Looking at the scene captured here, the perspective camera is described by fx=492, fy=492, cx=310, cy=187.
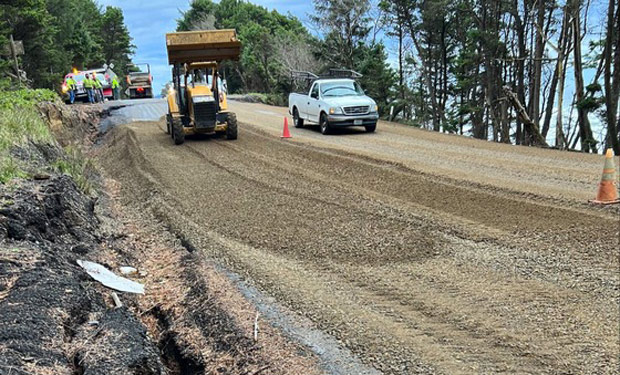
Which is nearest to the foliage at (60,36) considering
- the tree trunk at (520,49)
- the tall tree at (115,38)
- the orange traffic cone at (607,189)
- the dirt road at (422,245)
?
the tall tree at (115,38)

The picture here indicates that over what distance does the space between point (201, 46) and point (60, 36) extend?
162 ft

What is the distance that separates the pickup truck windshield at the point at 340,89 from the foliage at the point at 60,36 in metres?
13.8

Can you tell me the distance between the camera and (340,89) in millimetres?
18297

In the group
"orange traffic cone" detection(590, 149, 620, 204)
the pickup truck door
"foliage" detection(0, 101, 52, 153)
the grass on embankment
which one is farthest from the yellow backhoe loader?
"orange traffic cone" detection(590, 149, 620, 204)

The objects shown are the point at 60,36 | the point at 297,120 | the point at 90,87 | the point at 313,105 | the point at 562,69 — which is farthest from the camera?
the point at 60,36

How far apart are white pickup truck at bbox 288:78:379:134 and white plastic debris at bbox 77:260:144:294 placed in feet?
41.5

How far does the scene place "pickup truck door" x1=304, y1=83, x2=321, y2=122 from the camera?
18.3 m

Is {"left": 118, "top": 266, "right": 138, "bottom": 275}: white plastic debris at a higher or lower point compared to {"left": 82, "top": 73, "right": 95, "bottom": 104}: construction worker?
lower

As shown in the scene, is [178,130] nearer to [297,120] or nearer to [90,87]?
[297,120]

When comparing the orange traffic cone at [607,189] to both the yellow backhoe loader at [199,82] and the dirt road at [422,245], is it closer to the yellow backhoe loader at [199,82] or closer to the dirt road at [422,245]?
the dirt road at [422,245]

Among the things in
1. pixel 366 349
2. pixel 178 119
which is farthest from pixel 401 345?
pixel 178 119

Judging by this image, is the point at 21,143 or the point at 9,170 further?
the point at 21,143

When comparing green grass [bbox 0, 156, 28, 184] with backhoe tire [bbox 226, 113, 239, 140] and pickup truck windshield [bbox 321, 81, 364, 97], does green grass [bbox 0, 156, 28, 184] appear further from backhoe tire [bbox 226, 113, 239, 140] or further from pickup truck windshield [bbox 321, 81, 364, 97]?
pickup truck windshield [bbox 321, 81, 364, 97]

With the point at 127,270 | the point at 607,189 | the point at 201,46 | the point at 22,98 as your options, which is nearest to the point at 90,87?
the point at 22,98
